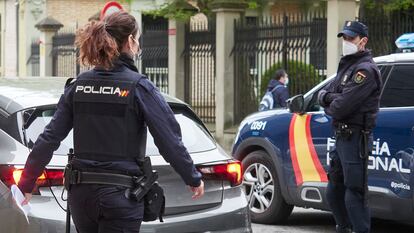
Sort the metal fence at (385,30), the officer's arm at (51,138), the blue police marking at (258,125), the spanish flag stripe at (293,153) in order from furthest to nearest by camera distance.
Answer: the metal fence at (385,30)
the blue police marking at (258,125)
the spanish flag stripe at (293,153)
the officer's arm at (51,138)

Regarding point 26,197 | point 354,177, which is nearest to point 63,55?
point 354,177

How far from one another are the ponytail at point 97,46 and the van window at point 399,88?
12.2 feet

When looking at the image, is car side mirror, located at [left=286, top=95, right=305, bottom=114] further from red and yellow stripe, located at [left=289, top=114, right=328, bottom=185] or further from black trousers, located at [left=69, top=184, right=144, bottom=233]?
black trousers, located at [left=69, top=184, right=144, bottom=233]

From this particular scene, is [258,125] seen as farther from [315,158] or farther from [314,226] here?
[314,226]

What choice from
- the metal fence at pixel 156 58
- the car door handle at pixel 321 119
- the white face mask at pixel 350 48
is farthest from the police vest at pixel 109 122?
the metal fence at pixel 156 58

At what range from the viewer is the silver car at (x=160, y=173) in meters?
5.41

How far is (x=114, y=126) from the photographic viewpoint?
449 centimetres

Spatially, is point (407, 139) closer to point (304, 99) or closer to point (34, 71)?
point (304, 99)

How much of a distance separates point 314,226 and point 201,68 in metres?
10.9

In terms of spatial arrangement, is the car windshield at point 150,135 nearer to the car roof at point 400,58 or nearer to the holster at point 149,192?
the holster at point 149,192

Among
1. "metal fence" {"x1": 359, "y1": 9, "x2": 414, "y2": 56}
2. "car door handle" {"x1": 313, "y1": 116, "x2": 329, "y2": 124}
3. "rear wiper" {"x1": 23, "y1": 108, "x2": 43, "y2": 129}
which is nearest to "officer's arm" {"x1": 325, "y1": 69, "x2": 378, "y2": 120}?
"car door handle" {"x1": 313, "y1": 116, "x2": 329, "y2": 124}

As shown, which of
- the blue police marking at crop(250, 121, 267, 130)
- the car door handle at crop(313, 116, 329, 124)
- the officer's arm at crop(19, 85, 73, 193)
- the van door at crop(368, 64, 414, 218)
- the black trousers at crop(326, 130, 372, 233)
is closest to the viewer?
the officer's arm at crop(19, 85, 73, 193)

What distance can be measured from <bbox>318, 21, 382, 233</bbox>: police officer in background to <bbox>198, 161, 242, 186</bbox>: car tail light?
1236 millimetres

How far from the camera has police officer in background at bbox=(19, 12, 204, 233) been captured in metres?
4.45
